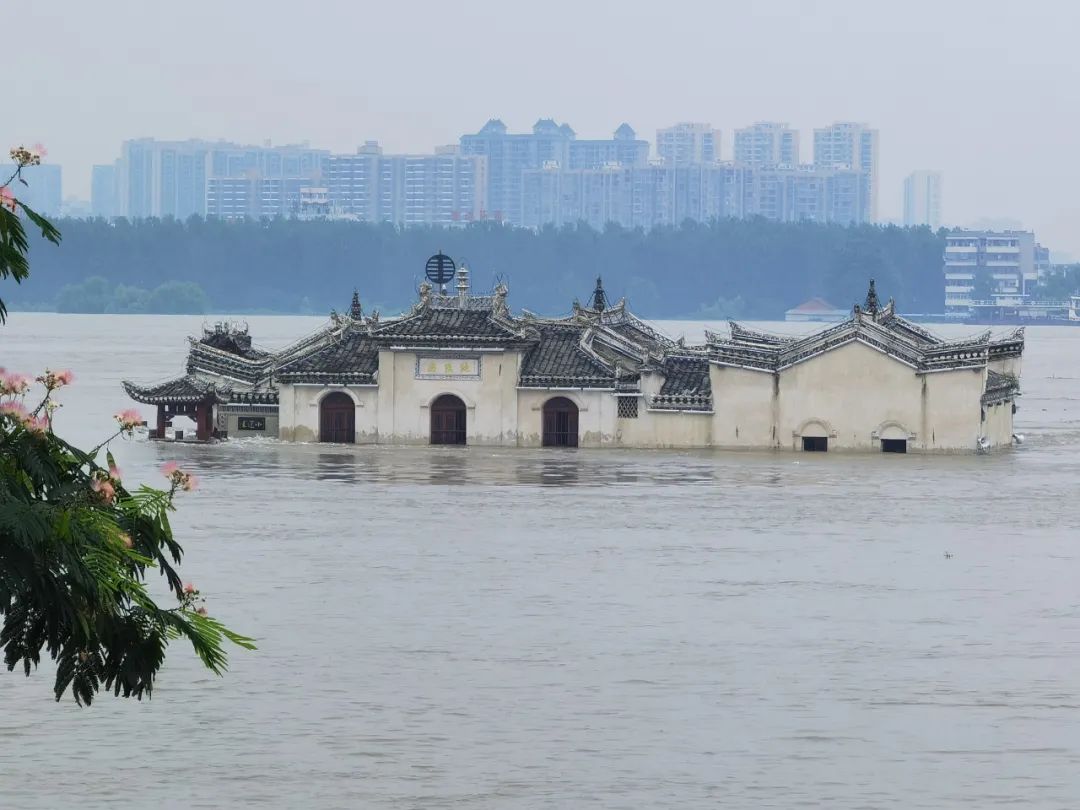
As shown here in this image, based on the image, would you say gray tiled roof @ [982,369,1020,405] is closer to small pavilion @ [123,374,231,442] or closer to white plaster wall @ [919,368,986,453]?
white plaster wall @ [919,368,986,453]

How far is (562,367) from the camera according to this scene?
151 ft

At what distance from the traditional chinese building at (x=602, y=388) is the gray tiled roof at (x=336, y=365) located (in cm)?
4

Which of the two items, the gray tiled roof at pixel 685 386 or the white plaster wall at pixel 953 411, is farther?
the gray tiled roof at pixel 685 386

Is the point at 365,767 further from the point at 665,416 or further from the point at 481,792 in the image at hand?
the point at 665,416

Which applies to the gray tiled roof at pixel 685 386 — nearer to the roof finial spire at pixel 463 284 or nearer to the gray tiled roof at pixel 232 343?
the roof finial spire at pixel 463 284

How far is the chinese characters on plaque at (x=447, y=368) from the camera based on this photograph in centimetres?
4594

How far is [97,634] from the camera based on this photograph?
1100cm

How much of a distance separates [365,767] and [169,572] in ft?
21.0

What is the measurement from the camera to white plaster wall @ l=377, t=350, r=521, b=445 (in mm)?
46156

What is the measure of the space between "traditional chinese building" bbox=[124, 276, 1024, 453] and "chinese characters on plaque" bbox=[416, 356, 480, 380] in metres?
0.02

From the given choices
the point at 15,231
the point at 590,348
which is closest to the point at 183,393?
the point at 590,348

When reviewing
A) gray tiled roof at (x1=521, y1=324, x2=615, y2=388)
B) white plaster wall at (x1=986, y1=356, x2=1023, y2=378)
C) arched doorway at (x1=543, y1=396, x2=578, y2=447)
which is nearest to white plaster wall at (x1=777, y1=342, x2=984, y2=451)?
gray tiled roof at (x1=521, y1=324, x2=615, y2=388)

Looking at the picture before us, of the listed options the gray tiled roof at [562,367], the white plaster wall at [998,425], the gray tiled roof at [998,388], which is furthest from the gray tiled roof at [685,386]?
the white plaster wall at [998,425]

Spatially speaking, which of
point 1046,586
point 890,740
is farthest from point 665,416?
point 890,740
